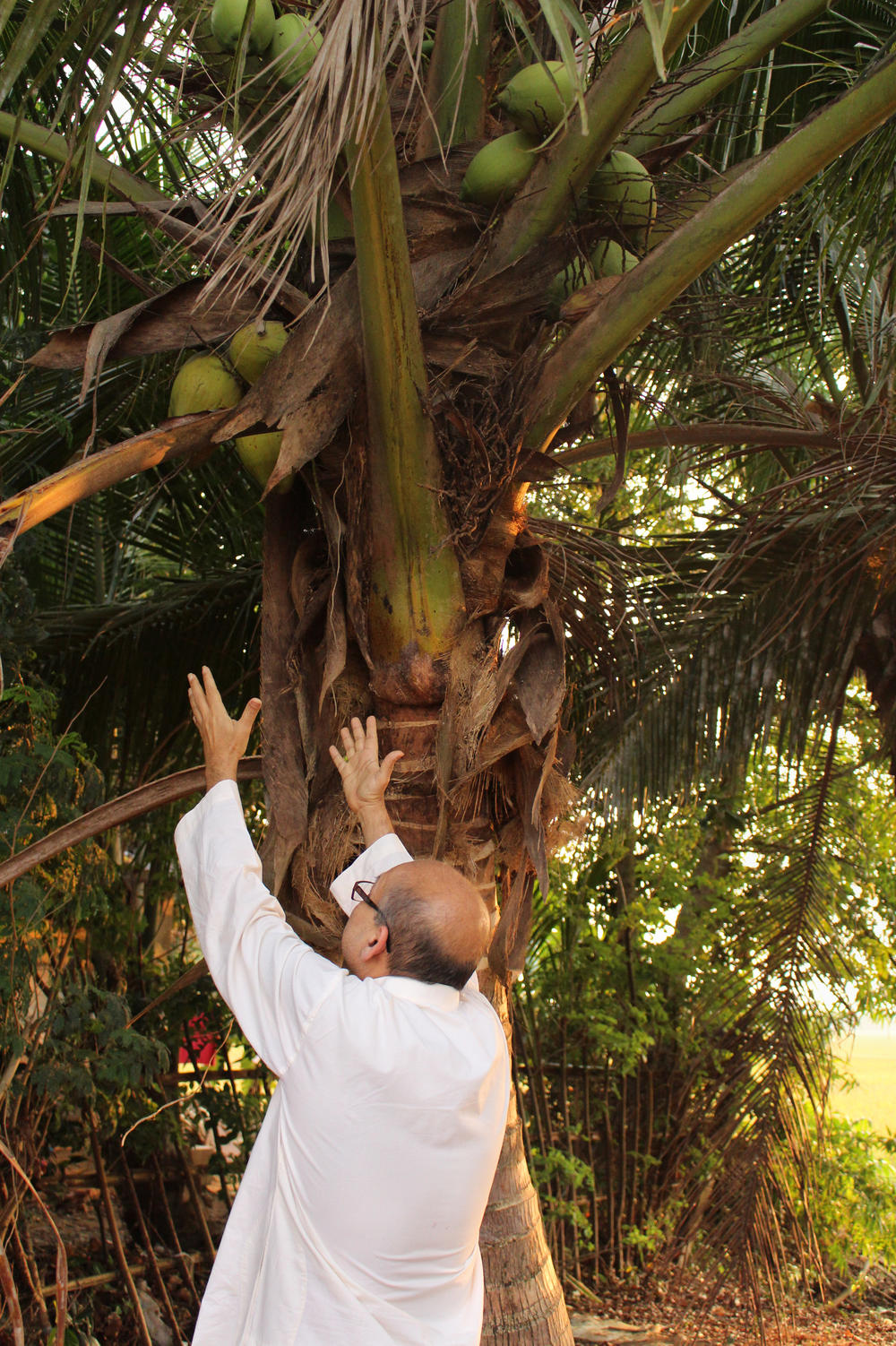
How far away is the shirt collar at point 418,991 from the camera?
202 centimetres

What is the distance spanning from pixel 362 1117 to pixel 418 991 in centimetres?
23

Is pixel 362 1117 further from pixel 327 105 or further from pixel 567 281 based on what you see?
pixel 567 281

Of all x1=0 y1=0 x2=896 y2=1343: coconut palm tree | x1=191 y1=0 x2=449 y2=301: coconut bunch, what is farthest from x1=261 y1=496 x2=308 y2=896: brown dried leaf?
x1=191 y1=0 x2=449 y2=301: coconut bunch

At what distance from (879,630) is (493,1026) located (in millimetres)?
2683

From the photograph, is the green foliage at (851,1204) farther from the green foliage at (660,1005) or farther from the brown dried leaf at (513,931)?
the brown dried leaf at (513,931)

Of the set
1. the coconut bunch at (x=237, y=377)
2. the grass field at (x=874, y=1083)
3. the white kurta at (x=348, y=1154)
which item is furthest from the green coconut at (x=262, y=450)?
the grass field at (x=874, y=1083)

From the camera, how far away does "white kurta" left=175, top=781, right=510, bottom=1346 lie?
1.93 m

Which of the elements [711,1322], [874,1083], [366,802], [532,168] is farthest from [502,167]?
[874,1083]

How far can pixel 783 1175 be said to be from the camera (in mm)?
4348

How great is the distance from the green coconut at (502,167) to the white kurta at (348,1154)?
1.52 metres

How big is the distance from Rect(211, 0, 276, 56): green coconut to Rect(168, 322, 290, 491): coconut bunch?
1.94 feet

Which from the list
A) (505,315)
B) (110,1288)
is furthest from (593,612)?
(110,1288)

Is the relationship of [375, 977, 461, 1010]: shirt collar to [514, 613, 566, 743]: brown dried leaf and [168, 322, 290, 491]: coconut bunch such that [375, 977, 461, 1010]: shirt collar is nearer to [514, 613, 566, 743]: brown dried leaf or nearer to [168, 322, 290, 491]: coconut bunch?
[514, 613, 566, 743]: brown dried leaf

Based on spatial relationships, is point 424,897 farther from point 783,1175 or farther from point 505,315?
point 783,1175
